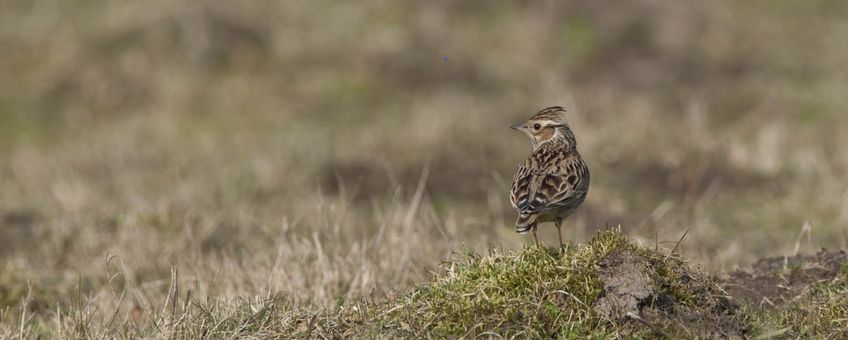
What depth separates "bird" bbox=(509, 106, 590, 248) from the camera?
17.3 feet

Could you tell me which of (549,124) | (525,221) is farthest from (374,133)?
(525,221)

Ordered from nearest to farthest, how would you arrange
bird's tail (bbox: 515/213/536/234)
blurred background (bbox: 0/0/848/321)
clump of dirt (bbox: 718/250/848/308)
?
1. bird's tail (bbox: 515/213/536/234)
2. clump of dirt (bbox: 718/250/848/308)
3. blurred background (bbox: 0/0/848/321)

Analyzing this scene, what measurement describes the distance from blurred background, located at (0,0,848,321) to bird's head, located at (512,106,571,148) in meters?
1.14

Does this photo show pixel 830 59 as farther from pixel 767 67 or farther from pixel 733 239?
pixel 733 239

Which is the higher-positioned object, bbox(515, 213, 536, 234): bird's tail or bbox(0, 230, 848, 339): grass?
bbox(515, 213, 536, 234): bird's tail

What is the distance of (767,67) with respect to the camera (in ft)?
59.3

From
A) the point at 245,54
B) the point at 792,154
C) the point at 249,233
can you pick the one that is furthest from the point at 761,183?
the point at 245,54

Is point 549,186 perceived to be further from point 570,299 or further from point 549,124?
point 549,124

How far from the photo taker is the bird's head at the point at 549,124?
6211 millimetres

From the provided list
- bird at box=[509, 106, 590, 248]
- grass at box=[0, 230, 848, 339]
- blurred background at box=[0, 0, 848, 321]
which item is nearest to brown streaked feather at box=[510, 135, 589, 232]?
bird at box=[509, 106, 590, 248]

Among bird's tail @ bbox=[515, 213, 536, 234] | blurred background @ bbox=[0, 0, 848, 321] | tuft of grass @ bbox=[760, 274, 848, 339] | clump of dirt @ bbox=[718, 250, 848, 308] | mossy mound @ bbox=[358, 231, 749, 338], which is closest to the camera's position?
mossy mound @ bbox=[358, 231, 749, 338]

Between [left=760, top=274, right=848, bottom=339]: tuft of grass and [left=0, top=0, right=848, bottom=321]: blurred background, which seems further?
[left=0, top=0, right=848, bottom=321]: blurred background

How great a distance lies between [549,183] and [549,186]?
0.08ft

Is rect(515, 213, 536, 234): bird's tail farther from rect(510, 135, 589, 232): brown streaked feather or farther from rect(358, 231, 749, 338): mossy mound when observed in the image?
rect(358, 231, 749, 338): mossy mound
